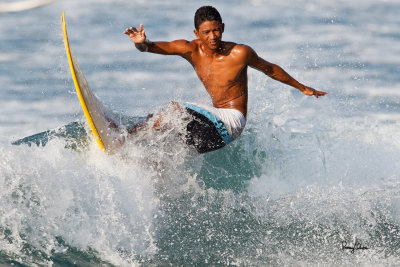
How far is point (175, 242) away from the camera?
432 cm

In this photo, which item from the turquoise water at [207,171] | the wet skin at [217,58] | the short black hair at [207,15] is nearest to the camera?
the turquoise water at [207,171]

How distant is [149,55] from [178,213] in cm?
677

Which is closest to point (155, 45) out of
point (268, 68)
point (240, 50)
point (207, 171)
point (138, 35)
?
point (138, 35)

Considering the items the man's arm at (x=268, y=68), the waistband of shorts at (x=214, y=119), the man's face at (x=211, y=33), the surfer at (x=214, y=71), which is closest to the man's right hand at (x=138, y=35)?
the surfer at (x=214, y=71)

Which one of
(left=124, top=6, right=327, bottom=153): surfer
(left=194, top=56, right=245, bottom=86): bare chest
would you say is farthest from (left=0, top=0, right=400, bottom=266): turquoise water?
(left=194, top=56, right=245, bottom=86): bare chest

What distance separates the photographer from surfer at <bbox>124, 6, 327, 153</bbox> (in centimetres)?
461

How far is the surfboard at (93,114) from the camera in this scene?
15.5ft

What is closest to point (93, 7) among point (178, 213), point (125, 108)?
point (125, 108)

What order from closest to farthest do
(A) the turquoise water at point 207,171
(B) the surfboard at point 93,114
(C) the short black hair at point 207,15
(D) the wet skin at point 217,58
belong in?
(A) the turquoise water at point 207,171
(C) the short black hair at point 207,15
(D) the wet skin at point 217,58
(B) the surfboard at point 93,114

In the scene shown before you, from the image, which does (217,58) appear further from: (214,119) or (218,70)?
(214,119)

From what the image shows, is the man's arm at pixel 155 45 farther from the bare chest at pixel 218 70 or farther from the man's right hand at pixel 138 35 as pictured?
the bare chest at pixel 218 70

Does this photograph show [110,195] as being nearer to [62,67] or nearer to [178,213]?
[178,213]

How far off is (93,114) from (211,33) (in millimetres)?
1131

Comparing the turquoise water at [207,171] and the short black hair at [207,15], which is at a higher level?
the short black hair at [207,15]
